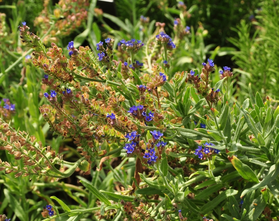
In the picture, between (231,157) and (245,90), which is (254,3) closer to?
(245,90)

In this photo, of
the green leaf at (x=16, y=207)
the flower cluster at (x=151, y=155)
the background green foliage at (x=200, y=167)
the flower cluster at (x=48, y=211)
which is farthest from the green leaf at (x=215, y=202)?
the green leaf at (x=16, y=207)

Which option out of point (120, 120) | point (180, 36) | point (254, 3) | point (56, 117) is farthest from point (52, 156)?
point (254, 3)

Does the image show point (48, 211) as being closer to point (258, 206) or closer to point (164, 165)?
point (164, 165)

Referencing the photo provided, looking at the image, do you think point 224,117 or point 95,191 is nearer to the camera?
point 224,117

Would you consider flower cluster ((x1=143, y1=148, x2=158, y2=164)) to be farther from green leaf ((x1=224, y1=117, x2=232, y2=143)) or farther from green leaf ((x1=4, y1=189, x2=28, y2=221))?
green leaf ((x1=4, y1=189, x2=28, y2=221))

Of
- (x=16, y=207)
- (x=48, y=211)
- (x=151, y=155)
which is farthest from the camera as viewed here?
(x=16, y=207)

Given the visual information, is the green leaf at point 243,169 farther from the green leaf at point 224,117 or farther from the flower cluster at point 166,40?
the flower cluster at point 166,40

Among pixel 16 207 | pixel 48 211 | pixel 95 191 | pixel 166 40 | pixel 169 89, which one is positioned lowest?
pixel 16 207

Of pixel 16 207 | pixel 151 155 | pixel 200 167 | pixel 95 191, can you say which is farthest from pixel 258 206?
pixel 16 207
